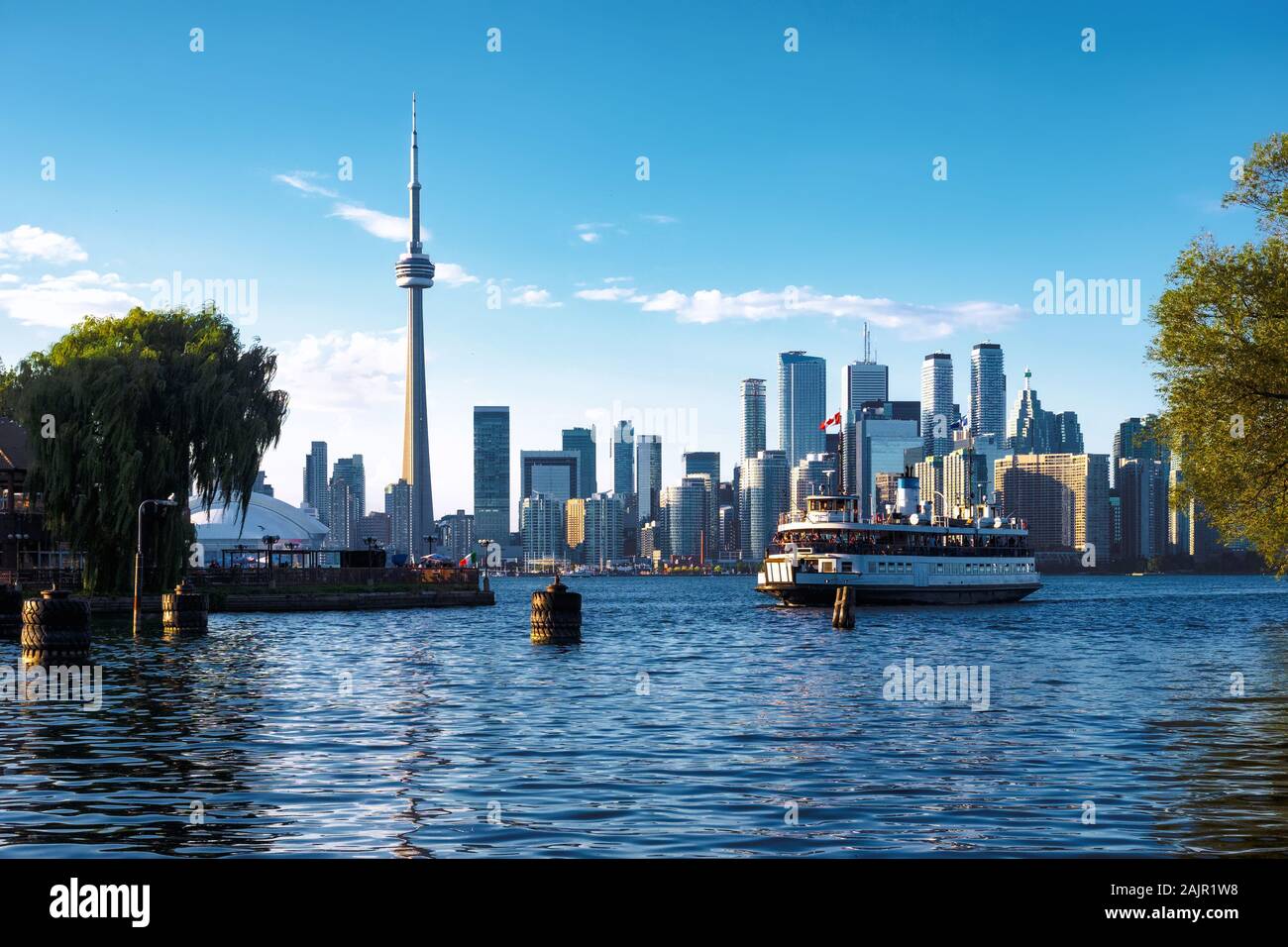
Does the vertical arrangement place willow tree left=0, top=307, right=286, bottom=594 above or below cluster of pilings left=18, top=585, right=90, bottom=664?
above

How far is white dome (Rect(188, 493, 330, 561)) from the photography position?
142 meters

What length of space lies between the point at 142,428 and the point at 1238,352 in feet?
172

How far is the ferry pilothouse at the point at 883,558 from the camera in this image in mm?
104062

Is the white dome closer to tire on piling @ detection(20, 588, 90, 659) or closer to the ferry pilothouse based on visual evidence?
the ferry pilothouse

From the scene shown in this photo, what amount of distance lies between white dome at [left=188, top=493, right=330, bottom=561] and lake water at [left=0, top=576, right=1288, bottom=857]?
318 ft

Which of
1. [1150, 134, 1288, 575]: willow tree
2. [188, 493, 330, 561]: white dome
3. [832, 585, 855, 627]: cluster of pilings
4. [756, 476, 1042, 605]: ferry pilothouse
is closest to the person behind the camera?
[1150, 134, 1288, 575]: willow tree

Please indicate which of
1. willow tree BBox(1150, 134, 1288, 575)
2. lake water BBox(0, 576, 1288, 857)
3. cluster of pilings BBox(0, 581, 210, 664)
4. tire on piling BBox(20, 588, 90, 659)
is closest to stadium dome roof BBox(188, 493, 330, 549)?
cluster of pilings BBox(0, 581, 210, 664)

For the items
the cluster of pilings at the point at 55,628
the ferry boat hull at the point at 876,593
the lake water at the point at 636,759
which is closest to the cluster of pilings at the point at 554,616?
the lake water at the point at 636,759

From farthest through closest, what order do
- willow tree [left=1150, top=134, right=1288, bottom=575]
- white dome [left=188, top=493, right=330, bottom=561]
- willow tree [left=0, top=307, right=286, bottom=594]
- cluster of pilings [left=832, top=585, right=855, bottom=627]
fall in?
white dome [left=188, top=493, right=330, bottom=561] → cluster of pilings [left=832, top=585, right=855, bottom=627] → willow tree [left=0, top=307, right=286, bottom=594] → willow tree [left=1150, top=134, right=1288, bottom=575]

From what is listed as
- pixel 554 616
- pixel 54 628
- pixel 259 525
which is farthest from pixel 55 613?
pixel 259 525

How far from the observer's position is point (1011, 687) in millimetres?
36875

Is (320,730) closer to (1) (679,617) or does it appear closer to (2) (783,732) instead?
(2) (783,732)

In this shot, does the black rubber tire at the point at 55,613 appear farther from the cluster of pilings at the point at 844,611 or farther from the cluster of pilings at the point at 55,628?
the cluster of pilings at the point at 844,611

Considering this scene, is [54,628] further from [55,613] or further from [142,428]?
[142,428]
